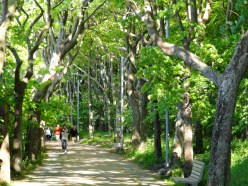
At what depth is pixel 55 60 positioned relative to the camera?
2102 cm

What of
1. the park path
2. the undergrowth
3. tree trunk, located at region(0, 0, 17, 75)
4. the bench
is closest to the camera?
tree trunk, located at region(0, 0, 17, 75)

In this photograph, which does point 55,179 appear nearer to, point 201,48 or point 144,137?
point 201,48

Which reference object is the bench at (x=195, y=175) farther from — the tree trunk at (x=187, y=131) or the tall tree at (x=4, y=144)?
the tall tree at (x=4, y=144)

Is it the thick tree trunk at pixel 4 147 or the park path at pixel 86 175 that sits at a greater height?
the thick tree trunk at pixel 4 147

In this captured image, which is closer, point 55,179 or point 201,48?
point 201,48

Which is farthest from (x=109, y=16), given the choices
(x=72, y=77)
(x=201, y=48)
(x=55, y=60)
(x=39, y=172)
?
(x=72, y=77)

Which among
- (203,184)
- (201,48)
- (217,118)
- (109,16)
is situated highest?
(109,16)

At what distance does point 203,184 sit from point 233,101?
5390mm

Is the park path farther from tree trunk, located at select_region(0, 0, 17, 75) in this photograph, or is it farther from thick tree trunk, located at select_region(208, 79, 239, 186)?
thick tree trunk, located at select_region(208, 79, 239, 186)

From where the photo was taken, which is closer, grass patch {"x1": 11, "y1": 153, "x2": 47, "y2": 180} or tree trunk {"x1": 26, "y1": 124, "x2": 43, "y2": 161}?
grass patch {"x1": 11, "y1": 153, "x2": 47, "y2": 180}

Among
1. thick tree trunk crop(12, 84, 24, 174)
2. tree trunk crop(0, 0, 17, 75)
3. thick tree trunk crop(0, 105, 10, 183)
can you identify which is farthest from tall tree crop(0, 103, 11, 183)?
tree trunk crop(0, 0, 17, 75)

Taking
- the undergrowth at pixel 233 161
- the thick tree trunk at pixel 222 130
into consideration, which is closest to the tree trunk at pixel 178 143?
the undergrowth at pixel 233 161

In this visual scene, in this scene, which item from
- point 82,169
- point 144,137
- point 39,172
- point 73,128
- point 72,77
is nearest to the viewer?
point 39,172

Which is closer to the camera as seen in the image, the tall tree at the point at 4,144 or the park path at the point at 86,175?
the tall tree at the point at 4,144
